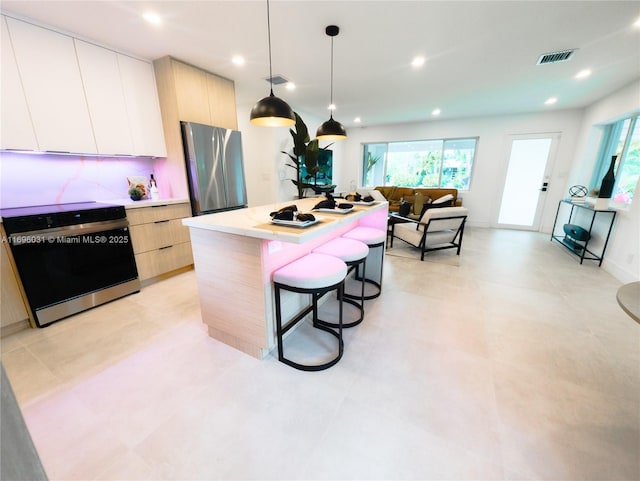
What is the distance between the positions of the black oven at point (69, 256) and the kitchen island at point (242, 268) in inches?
55.5

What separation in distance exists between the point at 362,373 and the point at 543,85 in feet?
16.0

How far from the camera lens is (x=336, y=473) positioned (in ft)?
3.79

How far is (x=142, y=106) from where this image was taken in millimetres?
2996

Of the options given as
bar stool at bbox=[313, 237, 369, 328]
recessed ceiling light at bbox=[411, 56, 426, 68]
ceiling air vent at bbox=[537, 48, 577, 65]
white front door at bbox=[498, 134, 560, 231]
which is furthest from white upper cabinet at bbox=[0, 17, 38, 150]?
white front door at bbox=[498, 134, 560, 231]

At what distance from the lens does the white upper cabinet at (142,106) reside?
2855 millimetres

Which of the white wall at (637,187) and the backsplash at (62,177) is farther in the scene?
the white wall at (637,187)

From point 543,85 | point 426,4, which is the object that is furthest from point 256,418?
point 543,85

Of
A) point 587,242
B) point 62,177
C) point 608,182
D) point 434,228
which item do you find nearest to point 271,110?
point 62,177

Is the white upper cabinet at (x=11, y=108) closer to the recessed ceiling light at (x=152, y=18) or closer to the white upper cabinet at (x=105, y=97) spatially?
the white upper cabinet at (x=105, y=97)

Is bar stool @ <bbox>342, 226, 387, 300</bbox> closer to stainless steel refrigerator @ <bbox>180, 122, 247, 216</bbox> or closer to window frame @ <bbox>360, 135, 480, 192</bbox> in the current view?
stainless steel refrigerator @ <bbox>180, 122, 247, 216</bbox>

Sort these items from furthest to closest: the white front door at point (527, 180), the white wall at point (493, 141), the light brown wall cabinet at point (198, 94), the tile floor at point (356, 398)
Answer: the white front door at point (527, 180)
the white wall at point (493, 141)
the light brown wall cabinet at point (198, 94)
the tile floor at point (356, 398)

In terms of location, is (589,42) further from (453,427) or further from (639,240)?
(453,427)

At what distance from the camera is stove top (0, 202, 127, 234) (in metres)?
2.02

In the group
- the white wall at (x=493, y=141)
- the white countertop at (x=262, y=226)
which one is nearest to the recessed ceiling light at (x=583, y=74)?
the white wall at (x=493, y=141)
